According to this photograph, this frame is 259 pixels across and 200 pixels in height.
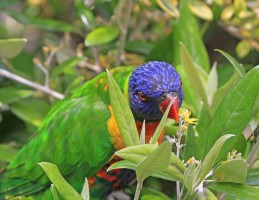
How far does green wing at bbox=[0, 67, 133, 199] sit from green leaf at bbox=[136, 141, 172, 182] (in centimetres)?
84

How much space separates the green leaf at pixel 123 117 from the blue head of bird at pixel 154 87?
0.42 metres

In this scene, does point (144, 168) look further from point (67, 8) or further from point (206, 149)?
point (67, 8)

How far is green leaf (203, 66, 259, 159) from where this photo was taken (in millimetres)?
1500

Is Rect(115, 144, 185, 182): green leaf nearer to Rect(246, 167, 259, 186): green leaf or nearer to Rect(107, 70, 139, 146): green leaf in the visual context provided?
Rect(107, 70, 139, 146): green leaf

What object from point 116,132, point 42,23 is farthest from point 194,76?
point 42,23

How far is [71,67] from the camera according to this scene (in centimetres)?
250

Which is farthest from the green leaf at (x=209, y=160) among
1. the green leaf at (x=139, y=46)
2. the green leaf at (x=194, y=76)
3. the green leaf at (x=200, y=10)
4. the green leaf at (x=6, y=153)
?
the green leaf at (x=139, y=46)

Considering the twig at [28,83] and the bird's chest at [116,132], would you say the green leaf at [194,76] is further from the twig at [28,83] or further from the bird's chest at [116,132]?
the twig at [28,83]

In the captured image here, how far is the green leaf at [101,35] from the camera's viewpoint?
2355 mm

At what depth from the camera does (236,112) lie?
1.53m

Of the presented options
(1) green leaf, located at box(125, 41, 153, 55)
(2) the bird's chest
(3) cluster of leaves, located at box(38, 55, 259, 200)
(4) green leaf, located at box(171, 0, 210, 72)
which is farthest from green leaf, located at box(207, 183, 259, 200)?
(1) green leaf, located at box(125, 41, 153, 55)

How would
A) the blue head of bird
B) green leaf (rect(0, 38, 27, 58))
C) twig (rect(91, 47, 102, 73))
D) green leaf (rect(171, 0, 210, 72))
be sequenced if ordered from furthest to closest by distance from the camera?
twig (rect(91, 47, 102, 73)) → green leaf (rect(171, 0, 210, 72)) → green leaf (rect(0, 38, 27, 58)) → the blue head of bird

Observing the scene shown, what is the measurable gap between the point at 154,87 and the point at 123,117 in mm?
538

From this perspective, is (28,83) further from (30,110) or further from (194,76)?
(194,76)
